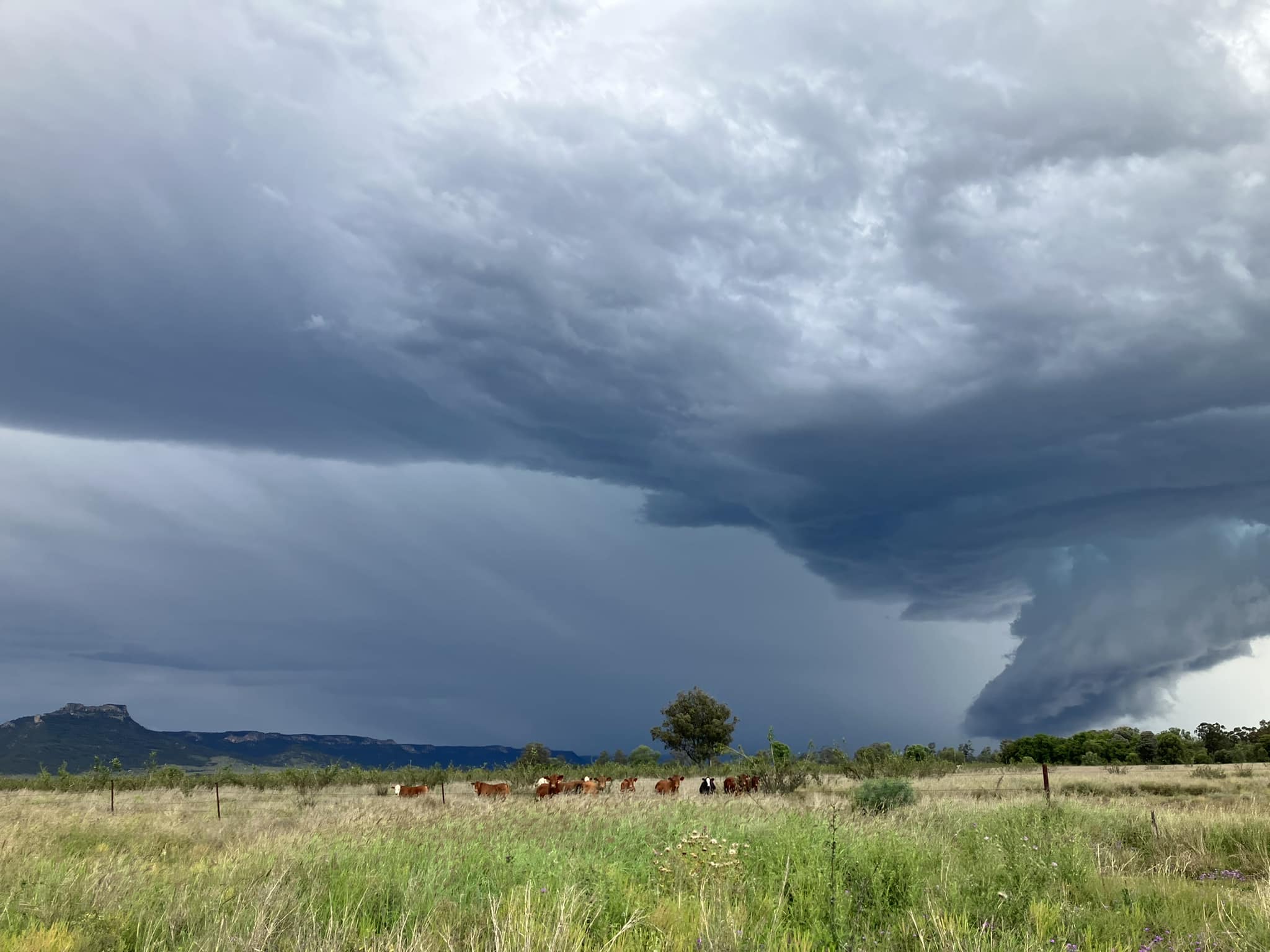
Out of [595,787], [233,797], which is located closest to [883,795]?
[595,787]

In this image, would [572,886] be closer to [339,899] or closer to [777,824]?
[339,899]

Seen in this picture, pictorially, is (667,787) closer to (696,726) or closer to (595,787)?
(595,787)

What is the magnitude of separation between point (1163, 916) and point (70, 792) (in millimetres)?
53005

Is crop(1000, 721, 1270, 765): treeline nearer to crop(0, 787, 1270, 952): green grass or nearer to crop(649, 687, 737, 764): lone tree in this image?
crop(649, 687, 737, 764): lone tree

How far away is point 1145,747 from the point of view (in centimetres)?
8975

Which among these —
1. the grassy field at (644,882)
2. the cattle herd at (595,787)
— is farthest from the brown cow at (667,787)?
the grassy field at (644,882)

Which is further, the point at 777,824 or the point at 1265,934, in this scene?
the point at 777,824

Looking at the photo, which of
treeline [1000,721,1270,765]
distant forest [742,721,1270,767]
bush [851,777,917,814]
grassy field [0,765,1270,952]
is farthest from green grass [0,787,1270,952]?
treeline [1000,721,1270,765]

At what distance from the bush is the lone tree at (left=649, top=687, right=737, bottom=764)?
6760 centimetres

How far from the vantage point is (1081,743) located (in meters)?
103

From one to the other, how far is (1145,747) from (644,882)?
9961 cm

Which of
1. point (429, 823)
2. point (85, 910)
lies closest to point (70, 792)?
point (429, 823)

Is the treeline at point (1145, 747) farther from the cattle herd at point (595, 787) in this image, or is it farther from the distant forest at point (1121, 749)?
the cattle herd at point (595, 787)

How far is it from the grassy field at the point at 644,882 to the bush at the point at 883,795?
19.1 feet
